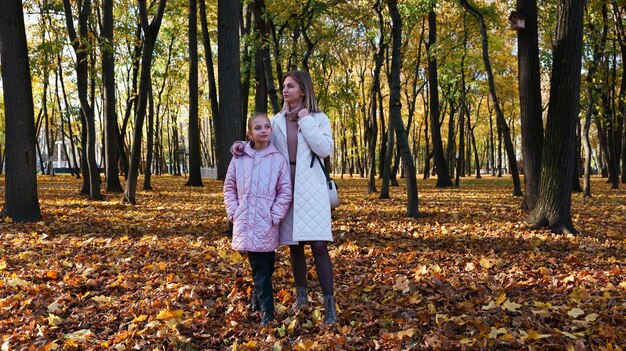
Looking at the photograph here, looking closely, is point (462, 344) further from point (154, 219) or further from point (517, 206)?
point (517, 206)

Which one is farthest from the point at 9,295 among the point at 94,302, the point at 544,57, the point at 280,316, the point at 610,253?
the point at 544,57

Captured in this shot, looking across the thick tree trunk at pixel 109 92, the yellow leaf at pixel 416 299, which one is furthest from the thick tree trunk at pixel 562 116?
the thick tree trunk at pixel 109 92

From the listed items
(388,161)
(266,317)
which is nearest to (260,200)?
(266,317)

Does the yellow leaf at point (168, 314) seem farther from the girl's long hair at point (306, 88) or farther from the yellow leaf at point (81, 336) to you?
the girl's long hair at point (306, 88)

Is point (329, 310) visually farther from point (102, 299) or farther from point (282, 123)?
point (102, 299)

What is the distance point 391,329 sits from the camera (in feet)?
12.3

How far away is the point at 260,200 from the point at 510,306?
7.27 ft

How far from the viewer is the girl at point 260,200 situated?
368 centimetres

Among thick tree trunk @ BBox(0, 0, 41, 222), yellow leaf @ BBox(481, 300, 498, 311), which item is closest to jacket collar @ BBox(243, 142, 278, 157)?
yellow leaf @ BBox(481, 300, 498, 311)

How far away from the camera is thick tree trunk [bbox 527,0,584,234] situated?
23.4 feet

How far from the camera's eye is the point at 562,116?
720 cm

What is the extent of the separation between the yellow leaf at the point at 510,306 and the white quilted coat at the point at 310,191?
159 cm

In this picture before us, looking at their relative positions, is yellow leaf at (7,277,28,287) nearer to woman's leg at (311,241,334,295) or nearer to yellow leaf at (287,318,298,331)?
yellow leaf at (287,318,298,331)

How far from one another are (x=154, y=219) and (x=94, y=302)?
5393mm
